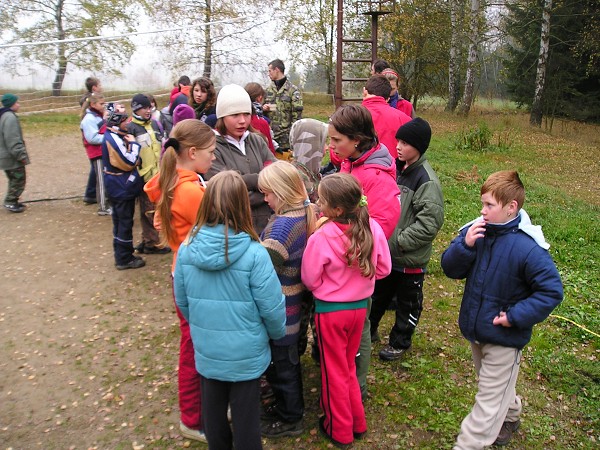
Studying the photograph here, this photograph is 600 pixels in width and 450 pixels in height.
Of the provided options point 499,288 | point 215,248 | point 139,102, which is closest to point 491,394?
point 499,288

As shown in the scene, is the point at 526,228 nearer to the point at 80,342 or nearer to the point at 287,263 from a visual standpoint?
the point at 287,263

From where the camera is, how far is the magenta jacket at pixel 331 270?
2670mm

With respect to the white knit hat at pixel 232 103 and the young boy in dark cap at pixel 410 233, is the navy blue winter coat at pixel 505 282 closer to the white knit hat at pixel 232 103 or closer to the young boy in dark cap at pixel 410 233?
the young boy in dark cap at pixel 410 233

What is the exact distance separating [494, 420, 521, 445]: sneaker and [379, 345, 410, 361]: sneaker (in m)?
0.98

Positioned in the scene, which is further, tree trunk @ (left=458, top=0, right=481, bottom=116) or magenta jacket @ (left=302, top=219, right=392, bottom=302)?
tree trunk @ (left=458, top=0, right=481, bottom=116)

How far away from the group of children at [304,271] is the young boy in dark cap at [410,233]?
0.02m

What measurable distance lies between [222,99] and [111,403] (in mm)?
2167

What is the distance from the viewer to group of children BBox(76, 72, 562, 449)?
93.7 inches

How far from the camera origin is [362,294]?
2.77 meters

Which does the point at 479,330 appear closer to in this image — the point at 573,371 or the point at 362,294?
the point at 362,294

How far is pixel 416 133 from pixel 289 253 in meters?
1.30

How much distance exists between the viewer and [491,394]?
2.64 metres

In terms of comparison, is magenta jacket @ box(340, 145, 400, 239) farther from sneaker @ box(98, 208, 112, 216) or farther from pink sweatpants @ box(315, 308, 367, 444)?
sneaker @ box(98, 208, 112, 216)

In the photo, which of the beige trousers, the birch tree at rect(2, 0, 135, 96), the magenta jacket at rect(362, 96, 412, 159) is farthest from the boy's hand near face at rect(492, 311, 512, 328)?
the birch tree at rect(2, 0, 135, 96)
